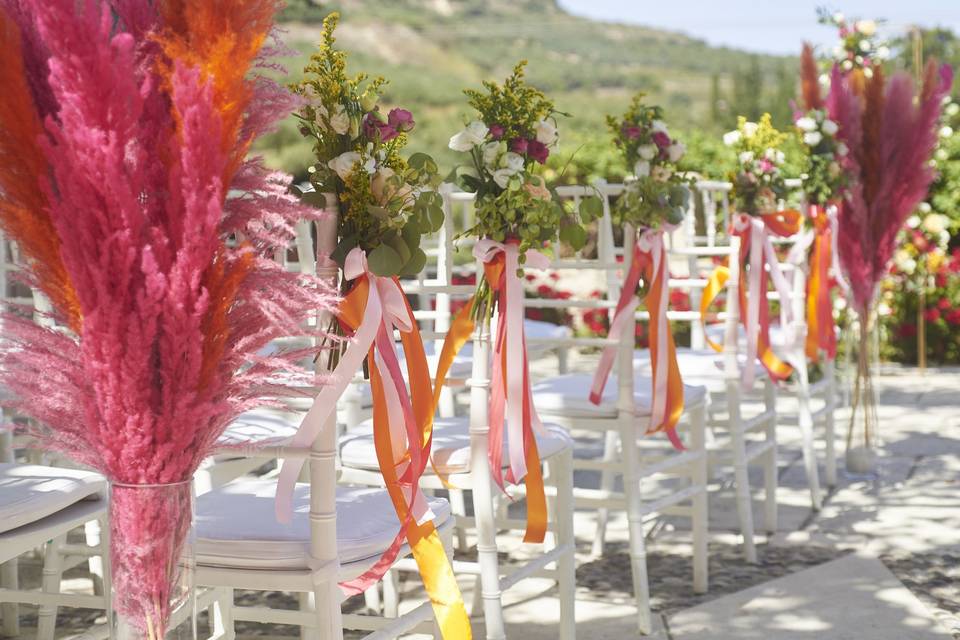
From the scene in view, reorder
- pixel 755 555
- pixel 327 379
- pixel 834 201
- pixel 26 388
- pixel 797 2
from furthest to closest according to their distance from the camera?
pixel 797 2 → pixel 834 201 → pixel 755 555 → pixel 327 379 → pixel 26 388

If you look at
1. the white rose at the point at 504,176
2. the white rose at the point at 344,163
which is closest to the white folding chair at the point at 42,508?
the white rose at the point at 344,163

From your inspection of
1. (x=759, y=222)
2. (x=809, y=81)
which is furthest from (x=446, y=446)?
(x=809, y=81)

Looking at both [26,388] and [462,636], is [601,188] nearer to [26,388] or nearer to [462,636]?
[462,636]

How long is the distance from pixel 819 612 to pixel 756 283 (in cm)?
128

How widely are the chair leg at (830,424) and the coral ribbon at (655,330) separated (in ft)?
5.49

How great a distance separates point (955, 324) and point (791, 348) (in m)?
4.60

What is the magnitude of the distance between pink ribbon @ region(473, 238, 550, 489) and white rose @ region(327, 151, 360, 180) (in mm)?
694

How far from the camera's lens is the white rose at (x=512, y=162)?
106 inches

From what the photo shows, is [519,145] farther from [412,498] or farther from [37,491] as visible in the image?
[37,491]

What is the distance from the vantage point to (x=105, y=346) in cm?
137

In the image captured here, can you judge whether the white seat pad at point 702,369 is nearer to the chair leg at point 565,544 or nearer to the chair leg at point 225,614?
the chair leg at point 565,544

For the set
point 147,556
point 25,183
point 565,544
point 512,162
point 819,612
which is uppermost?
point 512,162

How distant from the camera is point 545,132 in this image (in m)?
2.74

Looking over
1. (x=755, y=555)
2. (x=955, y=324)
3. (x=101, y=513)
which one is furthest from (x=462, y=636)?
(x=955, y=324)
